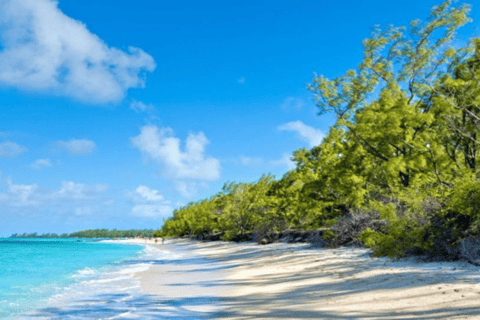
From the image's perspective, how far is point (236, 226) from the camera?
6228 cm

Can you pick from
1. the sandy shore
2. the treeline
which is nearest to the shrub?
the treeline

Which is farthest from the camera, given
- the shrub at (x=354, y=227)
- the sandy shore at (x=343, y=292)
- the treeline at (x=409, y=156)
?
the shrub at (x=354, y=227)

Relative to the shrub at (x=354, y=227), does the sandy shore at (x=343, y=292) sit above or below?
below

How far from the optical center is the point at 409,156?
78.9ft

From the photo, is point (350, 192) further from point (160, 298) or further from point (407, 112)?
point (160, 298)

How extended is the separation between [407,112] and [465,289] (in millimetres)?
16629

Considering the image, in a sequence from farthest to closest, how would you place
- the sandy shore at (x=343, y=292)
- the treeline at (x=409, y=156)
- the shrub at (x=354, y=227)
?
the shrub at (x=354, y=227) < the treeline at (x=409, y=156) < the sandy shore at (x=343, y=292)

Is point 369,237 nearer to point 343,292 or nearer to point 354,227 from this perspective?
point 354,227

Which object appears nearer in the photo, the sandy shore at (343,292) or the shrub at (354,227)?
the sandy shore at (343,292)

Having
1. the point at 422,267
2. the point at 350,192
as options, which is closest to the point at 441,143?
the point at 350,192

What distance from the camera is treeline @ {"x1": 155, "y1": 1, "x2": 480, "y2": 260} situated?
1463 cm

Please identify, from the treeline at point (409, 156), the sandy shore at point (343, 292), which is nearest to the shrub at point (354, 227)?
the treeline at point (409, 156)

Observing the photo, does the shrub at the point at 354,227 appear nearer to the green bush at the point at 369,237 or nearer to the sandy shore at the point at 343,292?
the green bush at the point at 369,237

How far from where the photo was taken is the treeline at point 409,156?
48.0 feet
